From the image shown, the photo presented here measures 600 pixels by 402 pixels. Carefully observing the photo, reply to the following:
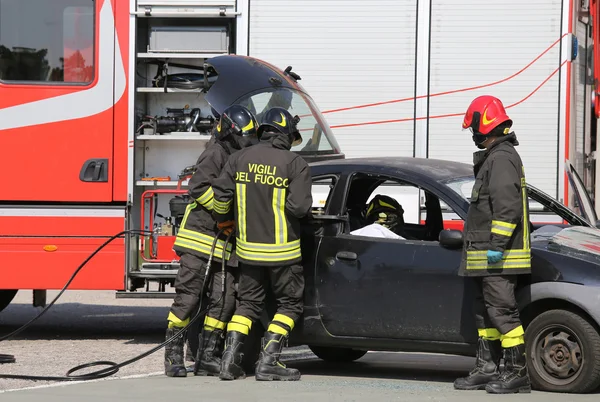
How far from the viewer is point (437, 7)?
10133 mm

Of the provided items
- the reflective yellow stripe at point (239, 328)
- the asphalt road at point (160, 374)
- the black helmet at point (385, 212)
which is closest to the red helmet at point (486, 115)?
the black helmet at point (385, 212)

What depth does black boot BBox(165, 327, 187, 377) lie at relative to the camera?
789cm

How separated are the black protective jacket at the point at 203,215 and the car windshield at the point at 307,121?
149 centimetres

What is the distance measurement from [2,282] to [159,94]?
7.51ft

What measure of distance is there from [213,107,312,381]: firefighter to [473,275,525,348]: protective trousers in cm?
131

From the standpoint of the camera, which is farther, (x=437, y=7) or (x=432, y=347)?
(x=437, y=7)

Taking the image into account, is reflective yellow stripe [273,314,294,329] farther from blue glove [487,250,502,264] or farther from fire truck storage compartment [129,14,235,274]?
fire truck storage compartment [129,14,235,274]

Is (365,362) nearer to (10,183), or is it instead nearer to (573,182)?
(573,182)

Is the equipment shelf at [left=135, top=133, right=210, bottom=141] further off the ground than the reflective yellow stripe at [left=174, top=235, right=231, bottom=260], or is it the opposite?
the equipment shelf at [left=135, top=133, right=210, bottom=141]

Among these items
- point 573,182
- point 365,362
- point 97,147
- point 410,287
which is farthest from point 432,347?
point 97,147

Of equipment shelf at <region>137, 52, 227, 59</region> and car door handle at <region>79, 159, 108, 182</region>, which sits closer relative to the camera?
car door handle at <region>79, 159, 108, 182</region>

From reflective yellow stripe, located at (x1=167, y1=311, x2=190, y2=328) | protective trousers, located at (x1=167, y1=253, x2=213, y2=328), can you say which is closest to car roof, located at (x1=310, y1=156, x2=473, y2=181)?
protective trousers, located at (x1=167, y1=253, x2=213, y2=328)

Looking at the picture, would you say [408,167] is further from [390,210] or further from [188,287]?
[188,287]

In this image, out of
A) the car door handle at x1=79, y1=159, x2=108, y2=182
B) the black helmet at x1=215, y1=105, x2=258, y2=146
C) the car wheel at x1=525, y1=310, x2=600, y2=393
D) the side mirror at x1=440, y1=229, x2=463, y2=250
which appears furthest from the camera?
the car door handle at x1=79, y1=159, x2=108, y2=182
